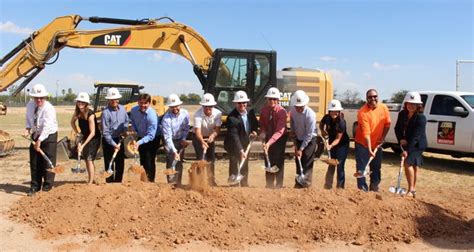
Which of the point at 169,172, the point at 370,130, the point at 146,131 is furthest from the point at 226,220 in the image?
the point at 370,130

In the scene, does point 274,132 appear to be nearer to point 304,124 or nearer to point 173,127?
point 304,124

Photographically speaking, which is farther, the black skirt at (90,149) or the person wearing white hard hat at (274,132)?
the black skirt at (90,149)

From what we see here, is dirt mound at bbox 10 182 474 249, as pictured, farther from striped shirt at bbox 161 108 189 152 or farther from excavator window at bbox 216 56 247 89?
excavator window at bbox 216 56 247 89

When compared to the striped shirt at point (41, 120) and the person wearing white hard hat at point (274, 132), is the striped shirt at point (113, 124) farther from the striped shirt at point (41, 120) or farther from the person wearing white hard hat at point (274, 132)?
the person wearing white hard hat at point (274, 132)

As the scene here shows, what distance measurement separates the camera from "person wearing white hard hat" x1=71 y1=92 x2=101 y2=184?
755 centimetres

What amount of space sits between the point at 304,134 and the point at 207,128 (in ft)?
5.12

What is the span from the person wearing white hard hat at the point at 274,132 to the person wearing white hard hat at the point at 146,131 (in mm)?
1739

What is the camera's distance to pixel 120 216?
19.3 ft

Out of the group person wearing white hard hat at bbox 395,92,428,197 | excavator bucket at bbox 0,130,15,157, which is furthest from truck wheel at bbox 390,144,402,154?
excavator bucket at bbox 0,130,15,157

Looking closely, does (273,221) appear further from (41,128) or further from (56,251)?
(41,128)

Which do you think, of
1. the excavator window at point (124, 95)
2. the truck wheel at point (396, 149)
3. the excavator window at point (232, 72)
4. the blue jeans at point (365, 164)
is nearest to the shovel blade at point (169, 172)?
the blue jeans at point (365, 164)

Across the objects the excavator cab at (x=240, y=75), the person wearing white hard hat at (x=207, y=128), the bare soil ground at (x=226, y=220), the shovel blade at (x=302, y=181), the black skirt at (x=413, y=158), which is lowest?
the bare soil ground at (x=226, y=220)

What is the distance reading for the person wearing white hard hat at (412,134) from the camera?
7051 mm

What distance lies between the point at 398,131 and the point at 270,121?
2.01 meters
